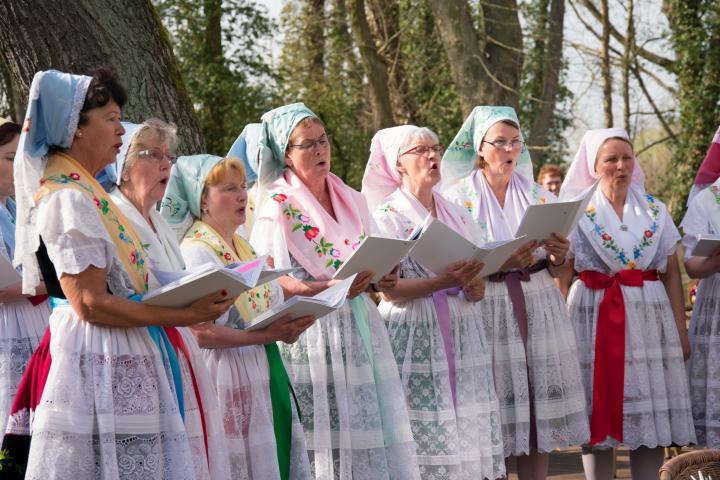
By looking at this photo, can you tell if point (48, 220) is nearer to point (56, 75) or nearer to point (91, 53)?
point (56, 75)

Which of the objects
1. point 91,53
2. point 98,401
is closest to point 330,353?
point 98,401

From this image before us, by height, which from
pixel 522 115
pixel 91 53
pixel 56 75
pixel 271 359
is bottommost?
pixel 271 359

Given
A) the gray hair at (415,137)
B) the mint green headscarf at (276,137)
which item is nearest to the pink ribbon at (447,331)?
the gray hair at (415,137)

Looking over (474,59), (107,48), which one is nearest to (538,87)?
(474,59)

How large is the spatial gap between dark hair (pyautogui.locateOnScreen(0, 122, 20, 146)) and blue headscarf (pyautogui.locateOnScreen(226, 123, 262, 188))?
102 cm

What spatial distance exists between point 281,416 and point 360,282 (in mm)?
785

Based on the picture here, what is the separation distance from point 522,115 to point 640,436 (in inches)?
392

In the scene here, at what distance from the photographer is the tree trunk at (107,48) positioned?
566 cm

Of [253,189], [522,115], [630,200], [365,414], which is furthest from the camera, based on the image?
[522,115]

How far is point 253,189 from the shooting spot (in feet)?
16.7

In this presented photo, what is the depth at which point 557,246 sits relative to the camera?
5301 mm

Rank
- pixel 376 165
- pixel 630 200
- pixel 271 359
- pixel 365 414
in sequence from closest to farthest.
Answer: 1. pixel 271 359
2. pixel 365 414
3. pixel 376 165
4. pixel 630 200

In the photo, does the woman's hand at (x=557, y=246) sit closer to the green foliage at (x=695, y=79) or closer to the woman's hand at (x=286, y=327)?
the woman's hand at (x=286, y=327)

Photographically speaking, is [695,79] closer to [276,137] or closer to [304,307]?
[276,137]
